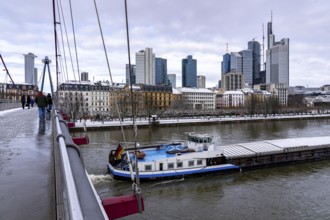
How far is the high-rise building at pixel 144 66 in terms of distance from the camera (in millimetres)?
166875

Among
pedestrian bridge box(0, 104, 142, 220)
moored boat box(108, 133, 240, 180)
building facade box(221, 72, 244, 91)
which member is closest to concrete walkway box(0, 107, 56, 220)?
pedestrian bridge box(0, 104, 142, 220)

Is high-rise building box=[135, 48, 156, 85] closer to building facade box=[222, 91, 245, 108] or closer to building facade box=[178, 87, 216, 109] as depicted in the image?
building facade box=[222, 91, 245, 108]

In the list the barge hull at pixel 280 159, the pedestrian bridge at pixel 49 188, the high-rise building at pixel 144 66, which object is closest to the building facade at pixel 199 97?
the high-rise building at pixel 144 66

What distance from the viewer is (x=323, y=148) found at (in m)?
24.6

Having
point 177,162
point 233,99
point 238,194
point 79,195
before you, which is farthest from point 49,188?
point 233,99

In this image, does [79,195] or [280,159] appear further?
[280,159]

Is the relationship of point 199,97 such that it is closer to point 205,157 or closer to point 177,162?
point 205,157

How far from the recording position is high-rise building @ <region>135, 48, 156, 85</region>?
166875 mm

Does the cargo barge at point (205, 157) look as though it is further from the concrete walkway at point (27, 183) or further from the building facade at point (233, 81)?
the building facade at point (233, 81)

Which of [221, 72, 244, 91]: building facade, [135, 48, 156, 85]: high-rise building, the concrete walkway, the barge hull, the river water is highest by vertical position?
[135, 48, 156, 85]: high-rise building

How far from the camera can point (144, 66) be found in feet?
552

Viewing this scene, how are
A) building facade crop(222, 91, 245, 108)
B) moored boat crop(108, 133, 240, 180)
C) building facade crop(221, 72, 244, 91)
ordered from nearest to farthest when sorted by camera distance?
moored boat crop(108, 133, 240, 180) < building facade crop(222, 91, 245, 108) < building facade crop(221, 72, 244, 91)

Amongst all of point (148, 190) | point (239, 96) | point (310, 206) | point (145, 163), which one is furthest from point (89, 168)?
point (239, 96)

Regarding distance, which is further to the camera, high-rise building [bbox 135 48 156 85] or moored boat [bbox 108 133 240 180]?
high-rise building [bbox 135 48 156 85]
